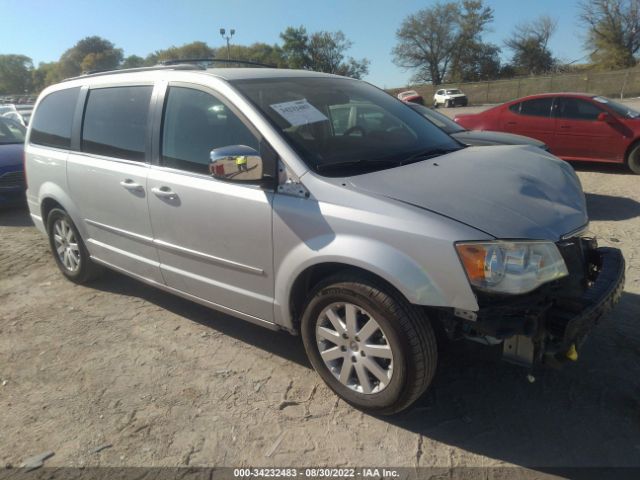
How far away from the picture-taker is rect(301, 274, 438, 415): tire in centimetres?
241

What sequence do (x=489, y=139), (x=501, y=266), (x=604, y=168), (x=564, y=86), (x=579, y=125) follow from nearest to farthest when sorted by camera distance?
(x=501, y=266), (x=489, y=139), (x=579, y=125), (x=604, y=168), (x=564, y=86)

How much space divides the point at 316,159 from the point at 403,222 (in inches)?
27.6

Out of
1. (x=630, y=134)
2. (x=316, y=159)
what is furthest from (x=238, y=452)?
(x=630, y=134)

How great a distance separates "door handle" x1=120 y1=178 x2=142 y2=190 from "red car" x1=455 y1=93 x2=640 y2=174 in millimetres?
7882

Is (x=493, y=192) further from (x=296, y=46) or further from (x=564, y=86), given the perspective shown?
(x=296, y=46)

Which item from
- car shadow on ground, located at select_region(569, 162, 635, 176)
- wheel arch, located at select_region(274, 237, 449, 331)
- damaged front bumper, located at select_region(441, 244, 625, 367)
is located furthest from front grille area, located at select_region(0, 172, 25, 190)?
car shadow on ground, located at select_region(569, 162, 635, 176)

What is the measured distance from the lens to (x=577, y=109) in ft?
28.9

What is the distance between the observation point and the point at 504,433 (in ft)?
8.41

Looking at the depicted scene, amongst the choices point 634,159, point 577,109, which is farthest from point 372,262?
point 577,109

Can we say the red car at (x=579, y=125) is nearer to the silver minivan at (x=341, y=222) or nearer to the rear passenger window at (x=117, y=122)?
the silver minivan at (x=341, y=222)

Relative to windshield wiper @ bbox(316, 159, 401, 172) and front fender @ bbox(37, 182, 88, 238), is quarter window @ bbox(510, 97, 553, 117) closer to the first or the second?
windshield wiper @ bbox(316, 159, 401, 172)

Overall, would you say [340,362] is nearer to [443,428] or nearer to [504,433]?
[443,428]

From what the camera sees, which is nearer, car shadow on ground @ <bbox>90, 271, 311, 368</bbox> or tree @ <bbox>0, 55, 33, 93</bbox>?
car shadow on ground @ <bbox>90, 271, 311, 368</bbox>

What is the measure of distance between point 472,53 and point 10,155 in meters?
72.4
